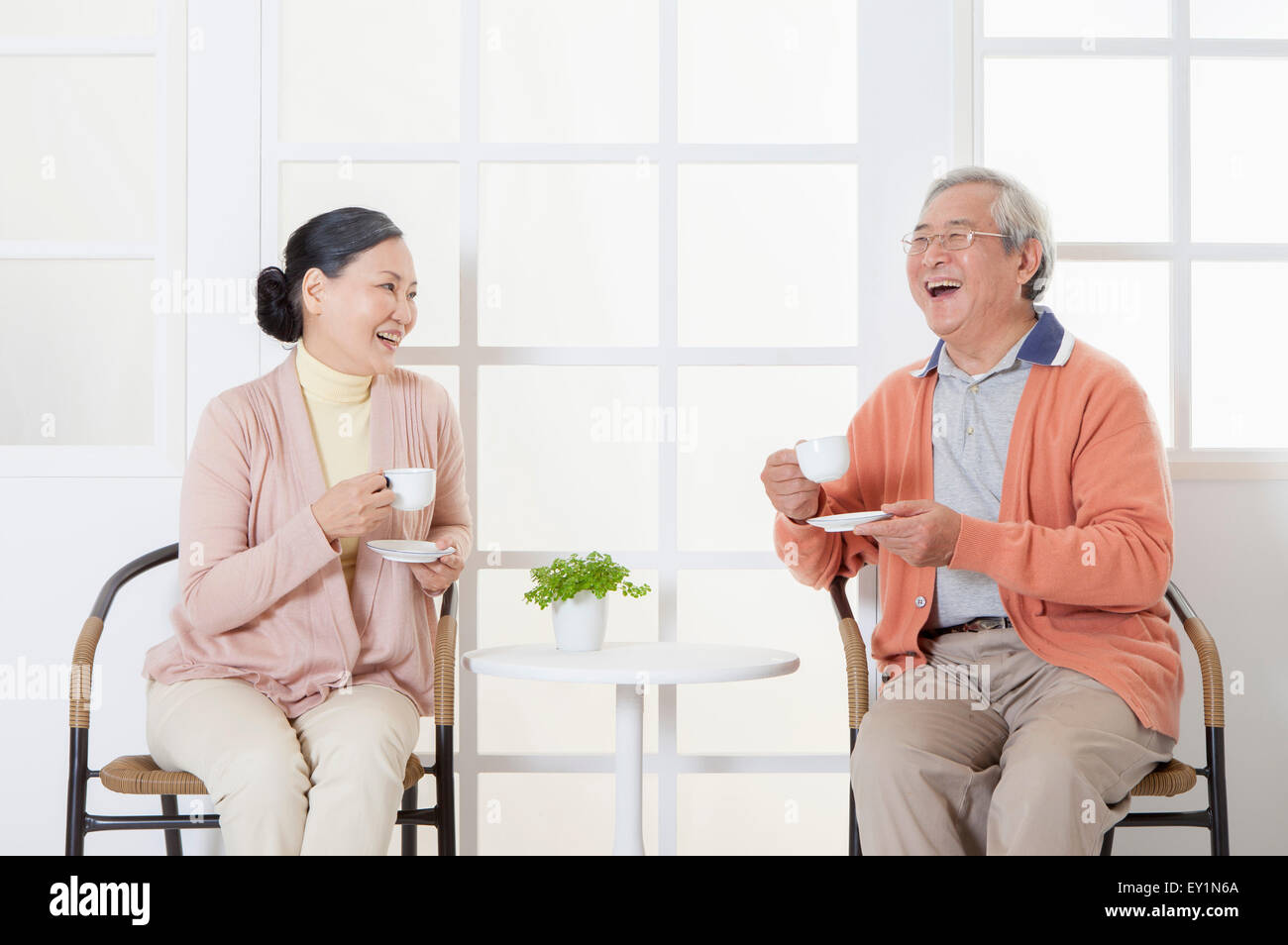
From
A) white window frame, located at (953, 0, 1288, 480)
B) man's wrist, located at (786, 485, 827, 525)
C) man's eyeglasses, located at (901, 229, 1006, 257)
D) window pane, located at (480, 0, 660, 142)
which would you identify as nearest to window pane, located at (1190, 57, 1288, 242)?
white window frame, located at (953, 0, 1288, 480)

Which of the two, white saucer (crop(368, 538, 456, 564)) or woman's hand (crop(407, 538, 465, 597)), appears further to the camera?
woman's hand (crop(407, 538, 465, 597))

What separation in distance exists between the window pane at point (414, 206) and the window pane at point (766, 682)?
32.8 inches

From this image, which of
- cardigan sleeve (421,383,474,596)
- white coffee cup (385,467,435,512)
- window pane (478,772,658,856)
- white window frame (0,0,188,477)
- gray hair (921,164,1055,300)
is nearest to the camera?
white coffee cup (385,467,435,512)

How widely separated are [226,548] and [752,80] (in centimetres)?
158

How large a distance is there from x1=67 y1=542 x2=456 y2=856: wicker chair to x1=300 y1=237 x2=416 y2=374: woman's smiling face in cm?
54

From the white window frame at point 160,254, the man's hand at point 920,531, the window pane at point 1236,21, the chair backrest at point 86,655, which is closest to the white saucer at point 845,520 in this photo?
the man's hand at point 920,531

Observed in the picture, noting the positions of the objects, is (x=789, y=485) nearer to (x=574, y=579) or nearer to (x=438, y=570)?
(x=574, y=579)

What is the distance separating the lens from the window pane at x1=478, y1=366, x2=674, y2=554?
260 cm

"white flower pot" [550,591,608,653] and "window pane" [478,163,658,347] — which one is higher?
"window pane" [478,163,658,347]

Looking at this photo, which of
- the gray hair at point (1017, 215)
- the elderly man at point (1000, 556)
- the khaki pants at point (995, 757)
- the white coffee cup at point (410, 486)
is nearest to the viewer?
the khaki pants at point (995, 757)

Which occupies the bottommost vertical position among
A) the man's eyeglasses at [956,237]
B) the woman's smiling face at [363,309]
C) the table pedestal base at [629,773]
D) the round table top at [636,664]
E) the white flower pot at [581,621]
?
the table pedestal base at [629,773]

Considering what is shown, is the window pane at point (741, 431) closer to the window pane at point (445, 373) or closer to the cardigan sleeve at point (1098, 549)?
the window pane at point (445, 373)

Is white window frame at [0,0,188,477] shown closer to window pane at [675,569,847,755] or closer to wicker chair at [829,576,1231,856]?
window pane at [675,569,847,755]

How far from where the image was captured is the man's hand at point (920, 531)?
6.14 ft
